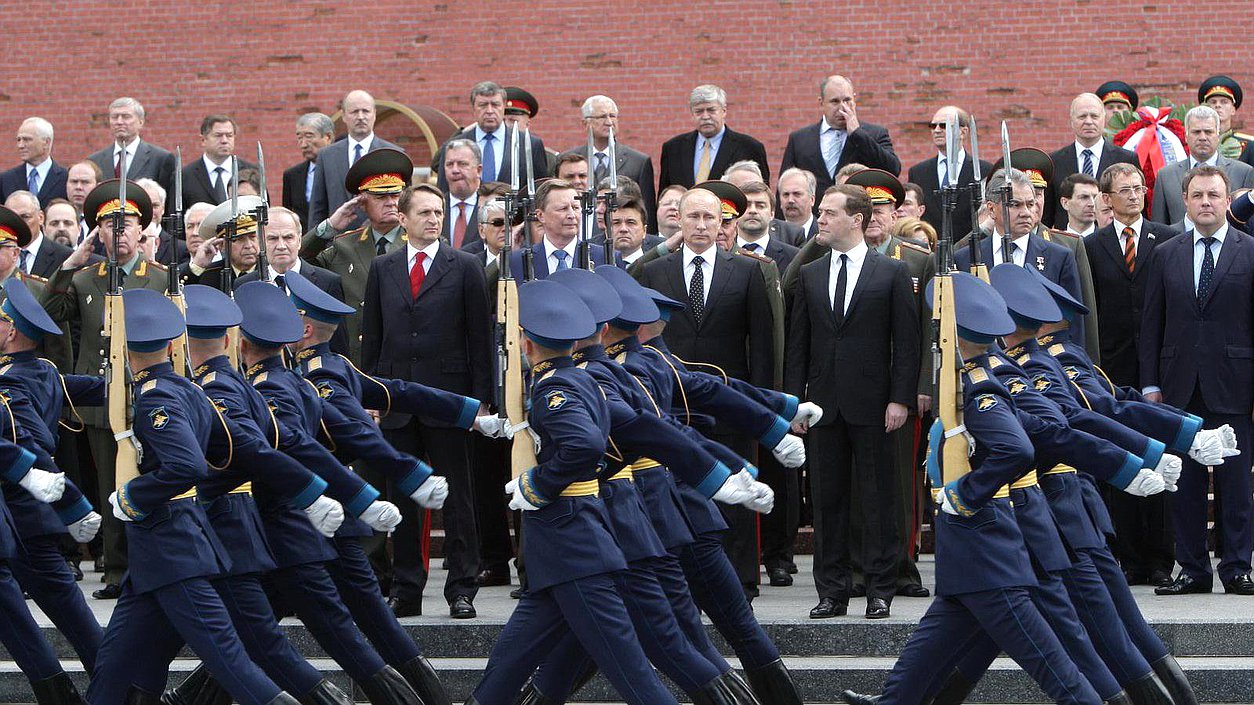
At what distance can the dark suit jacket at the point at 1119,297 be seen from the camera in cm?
998

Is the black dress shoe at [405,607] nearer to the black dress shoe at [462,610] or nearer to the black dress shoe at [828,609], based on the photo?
the black dress shoe at [462,610]

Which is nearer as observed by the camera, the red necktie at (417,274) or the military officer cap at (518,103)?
the red necktie at (417,274)

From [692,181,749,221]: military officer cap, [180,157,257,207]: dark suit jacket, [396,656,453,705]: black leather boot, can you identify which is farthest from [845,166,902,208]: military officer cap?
[180,157,257,207]: dark suit jacket

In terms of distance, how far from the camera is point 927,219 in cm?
1201

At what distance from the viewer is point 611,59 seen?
632 inches

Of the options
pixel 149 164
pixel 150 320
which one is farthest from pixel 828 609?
pixel 149 164

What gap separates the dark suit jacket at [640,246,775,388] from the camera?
30.4 ft

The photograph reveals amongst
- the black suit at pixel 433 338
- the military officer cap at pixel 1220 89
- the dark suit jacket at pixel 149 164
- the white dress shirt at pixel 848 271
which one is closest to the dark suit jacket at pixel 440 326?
the black suit at pixel 433 338

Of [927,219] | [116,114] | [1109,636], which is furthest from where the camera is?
[116,114]

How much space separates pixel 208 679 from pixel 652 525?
1849 mm

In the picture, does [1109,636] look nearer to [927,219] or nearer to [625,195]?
[625,195]

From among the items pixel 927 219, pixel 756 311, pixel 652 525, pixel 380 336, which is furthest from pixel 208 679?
pixel 927 219

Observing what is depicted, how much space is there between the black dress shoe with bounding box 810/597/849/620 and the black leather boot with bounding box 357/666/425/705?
7.34 feet

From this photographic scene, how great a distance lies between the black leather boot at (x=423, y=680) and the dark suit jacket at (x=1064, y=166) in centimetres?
550
